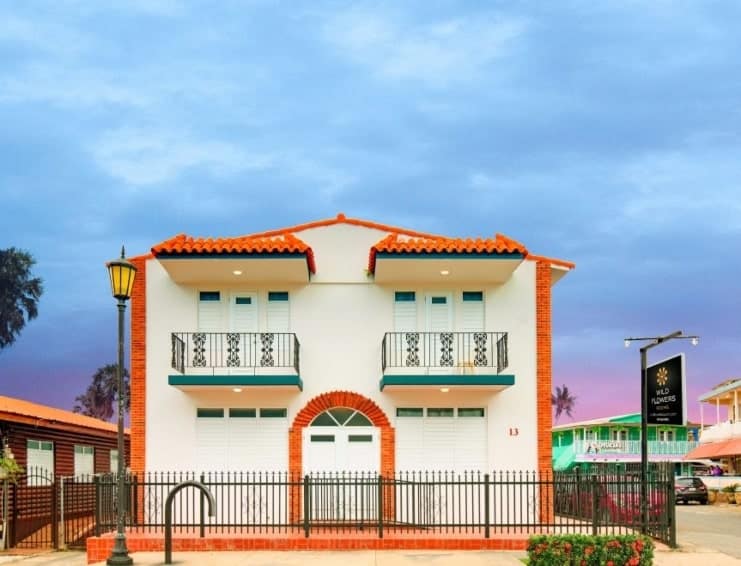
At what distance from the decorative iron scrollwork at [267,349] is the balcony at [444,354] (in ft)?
8.78

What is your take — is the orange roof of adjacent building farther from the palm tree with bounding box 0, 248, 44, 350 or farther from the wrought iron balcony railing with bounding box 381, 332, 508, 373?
the palm tree with bounding box 0, 248, 44, 350

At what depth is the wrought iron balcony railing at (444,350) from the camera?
975 inches

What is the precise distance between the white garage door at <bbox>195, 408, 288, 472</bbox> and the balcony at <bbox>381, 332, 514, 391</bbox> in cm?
287

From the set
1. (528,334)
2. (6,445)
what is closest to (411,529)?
(528,334)

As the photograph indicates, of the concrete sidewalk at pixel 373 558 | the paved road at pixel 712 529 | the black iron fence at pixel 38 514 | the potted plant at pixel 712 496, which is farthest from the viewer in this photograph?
the potted plant at pixel 712 496

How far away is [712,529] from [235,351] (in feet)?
48.4

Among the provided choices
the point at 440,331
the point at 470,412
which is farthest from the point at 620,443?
the point at 440,331

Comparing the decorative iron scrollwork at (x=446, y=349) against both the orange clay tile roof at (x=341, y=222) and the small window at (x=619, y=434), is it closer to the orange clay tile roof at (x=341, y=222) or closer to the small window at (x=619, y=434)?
the orange clay tile roof at (x=341, y=222)

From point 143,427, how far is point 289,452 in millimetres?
3566

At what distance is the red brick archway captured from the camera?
24.7 metres

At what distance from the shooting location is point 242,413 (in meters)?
24.9

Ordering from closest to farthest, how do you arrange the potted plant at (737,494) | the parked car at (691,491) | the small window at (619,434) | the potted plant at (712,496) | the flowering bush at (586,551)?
1. the flowering bush at (586,551)
2. the potted plant at (737,494)
3. the parked car at (691,491)
4. the potted plant at (712,496)
5. the small window at (619,434)

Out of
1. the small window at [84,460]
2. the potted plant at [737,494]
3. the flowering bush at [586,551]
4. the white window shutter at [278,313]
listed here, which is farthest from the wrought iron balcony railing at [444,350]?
the potted plant at [737,494]

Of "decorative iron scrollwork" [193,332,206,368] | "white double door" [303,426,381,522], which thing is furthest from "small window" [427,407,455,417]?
"decorative iron scrollwork" [193,332,206,368]
